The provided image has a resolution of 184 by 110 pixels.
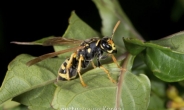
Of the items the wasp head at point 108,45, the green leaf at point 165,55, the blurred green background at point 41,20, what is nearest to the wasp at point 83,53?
the wasp head at point 108,45

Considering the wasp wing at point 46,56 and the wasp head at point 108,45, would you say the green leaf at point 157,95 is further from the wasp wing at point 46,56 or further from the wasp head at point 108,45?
the wasp wing at point 46,56

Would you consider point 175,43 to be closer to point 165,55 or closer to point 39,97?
point 165,55

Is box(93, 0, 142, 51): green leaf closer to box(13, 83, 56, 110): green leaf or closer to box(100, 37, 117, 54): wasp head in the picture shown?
box(100, 37, 117, 54): wasp head

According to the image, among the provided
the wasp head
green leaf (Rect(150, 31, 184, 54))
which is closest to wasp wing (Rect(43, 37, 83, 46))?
the wasp head

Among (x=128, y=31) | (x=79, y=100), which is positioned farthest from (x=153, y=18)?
(x=79, y=100)

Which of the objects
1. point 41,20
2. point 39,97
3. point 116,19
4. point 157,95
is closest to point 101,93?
point 39,97

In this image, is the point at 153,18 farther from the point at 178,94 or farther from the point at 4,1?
the point at 4,1
